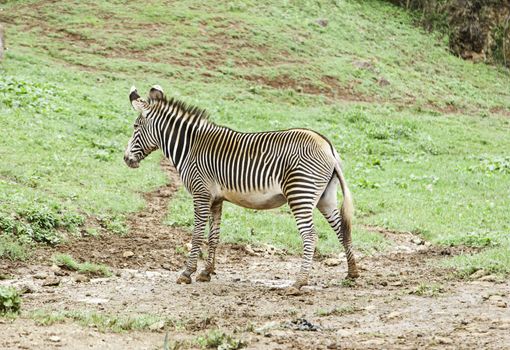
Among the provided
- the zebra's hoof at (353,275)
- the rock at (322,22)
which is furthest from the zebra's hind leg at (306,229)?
the rock at (322,22)

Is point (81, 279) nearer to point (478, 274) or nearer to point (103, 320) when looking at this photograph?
point (103, 320)

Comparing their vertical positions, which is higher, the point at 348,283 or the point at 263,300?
the point at 263,300

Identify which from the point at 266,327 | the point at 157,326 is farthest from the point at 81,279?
the point at 266,327

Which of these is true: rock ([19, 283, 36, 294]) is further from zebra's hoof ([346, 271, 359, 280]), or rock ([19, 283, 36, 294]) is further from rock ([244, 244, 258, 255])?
zebra's hoof ([346, 271, 359, 280])

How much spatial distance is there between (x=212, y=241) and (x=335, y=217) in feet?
6.10

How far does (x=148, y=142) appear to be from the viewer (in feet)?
36.3

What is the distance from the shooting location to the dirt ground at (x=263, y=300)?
6.65 m

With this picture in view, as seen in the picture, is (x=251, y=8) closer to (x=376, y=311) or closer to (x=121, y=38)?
(x=121, y=38)

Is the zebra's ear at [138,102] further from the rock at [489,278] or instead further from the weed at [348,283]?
the rock at [489,278]

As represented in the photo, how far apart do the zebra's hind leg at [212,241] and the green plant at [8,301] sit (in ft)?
11.0

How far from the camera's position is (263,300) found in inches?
352

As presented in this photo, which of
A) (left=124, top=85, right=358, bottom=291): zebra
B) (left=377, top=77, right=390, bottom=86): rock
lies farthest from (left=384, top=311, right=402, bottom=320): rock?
(left=377, top=77, right=390, bottom=86): rock

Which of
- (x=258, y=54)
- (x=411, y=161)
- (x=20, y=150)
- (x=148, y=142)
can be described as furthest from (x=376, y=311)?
(x=258, y=54)

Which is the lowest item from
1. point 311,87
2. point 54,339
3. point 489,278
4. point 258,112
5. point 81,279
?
point 311,87
